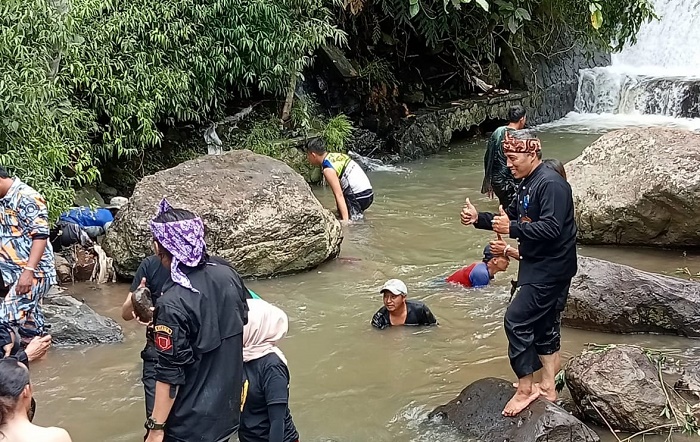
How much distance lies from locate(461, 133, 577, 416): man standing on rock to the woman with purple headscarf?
1.88 metres

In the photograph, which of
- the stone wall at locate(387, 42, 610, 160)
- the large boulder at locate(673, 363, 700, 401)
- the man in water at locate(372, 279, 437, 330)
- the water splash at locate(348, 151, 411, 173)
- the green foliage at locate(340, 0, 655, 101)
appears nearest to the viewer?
the large boulder at locate(673, 363, 700, 401)

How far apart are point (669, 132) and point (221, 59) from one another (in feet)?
20.1

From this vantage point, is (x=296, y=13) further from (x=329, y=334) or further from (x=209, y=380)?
(x=209, y=380)

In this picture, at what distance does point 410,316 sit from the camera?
23.3 ft

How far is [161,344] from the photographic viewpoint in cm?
338

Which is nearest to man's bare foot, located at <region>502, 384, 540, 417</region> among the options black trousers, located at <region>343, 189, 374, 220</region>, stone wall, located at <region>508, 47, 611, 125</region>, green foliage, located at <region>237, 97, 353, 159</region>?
black trousers, located at <region>343, 189, 374, 220</region>

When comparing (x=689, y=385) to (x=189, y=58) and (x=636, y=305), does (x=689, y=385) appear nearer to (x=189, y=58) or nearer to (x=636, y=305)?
(x=636, y=305)

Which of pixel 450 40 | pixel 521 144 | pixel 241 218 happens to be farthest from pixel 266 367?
pixel 450 40

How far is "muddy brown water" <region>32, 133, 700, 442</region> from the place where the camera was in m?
5.53

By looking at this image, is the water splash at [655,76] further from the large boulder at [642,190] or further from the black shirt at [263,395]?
the black shirt at [263,395]

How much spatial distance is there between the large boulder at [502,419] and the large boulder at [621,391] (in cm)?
26

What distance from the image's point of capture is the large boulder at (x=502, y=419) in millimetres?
4711

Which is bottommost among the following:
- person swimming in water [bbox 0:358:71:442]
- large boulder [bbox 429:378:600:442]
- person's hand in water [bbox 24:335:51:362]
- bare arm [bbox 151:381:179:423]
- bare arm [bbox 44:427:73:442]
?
large boulder [bbox 429:378:600:442]

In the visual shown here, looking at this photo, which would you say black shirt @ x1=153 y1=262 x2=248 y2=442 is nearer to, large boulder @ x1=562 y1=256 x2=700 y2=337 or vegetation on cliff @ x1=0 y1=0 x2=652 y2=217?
vegetation on cliff @ x1=0 y1=0 x2=652 y2=217
